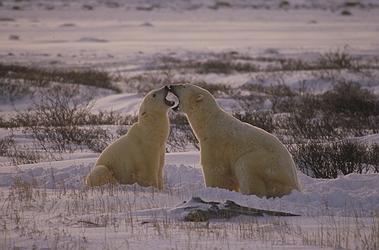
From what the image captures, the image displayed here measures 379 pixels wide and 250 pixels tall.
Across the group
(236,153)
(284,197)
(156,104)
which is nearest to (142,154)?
(156,104)

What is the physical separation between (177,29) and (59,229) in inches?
1783

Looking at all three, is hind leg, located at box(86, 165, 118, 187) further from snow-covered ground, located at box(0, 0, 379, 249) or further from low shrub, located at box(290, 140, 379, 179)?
low shrub, located at box(290, 140, 379, 179)

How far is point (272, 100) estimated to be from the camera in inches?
603

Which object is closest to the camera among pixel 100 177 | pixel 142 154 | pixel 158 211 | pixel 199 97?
pixel 158 211

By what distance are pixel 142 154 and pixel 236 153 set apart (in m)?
1.45

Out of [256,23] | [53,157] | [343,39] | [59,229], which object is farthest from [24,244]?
[256,23]

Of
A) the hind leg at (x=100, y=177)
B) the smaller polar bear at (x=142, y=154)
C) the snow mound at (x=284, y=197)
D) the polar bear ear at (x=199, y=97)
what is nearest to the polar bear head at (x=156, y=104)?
the smaller polar bear at (x=142, y=154)

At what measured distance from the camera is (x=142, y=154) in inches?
265

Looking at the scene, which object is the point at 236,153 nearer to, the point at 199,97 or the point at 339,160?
the point at 199,97

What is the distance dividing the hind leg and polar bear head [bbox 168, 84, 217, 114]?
49.7 inches

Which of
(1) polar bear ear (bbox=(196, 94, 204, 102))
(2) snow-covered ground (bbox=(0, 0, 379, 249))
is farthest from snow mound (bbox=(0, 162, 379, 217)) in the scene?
(1) polar bear ear (bbox=(196, 94, 204, 102))

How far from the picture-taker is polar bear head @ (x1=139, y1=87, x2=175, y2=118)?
6.93 metres

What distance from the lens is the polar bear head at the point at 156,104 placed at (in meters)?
6.93

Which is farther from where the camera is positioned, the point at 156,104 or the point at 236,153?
the point at 156,104
